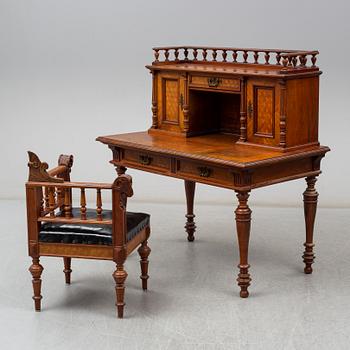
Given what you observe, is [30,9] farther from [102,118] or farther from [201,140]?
[201,140]

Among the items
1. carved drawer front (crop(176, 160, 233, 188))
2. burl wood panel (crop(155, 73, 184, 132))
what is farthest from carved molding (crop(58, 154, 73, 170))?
burl wood panel (crop(155, 73, 184, 132))

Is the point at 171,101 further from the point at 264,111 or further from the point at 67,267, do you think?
the point at 67,267

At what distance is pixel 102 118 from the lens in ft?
33.8

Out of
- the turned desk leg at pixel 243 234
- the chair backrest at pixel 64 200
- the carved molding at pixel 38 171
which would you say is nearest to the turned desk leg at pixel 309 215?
the turned desk leg at pixel 243 234

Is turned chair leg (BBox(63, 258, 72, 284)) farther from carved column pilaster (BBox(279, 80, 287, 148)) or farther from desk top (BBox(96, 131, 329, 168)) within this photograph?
carved column pilaster (BBox(279, 80, 287, 148))

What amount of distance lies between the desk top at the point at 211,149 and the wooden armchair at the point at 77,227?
75cm

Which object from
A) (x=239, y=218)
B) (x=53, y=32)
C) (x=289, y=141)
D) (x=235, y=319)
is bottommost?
(x=235, y=319)

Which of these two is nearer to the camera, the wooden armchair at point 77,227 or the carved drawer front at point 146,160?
the wooden armchair at point 77,227

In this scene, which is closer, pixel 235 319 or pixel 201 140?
pixel 235 319

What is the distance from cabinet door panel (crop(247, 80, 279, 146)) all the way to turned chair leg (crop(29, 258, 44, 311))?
1.82 metres

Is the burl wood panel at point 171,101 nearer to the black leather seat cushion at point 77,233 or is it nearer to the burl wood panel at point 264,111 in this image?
the burl wood panel at point 264,111

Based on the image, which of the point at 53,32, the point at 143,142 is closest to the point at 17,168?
the point at 53,32

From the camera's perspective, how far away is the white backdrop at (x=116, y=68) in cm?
960

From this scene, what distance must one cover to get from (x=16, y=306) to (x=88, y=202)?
360 cm
